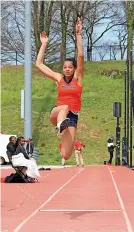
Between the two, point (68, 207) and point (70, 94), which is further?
point (68, 207)

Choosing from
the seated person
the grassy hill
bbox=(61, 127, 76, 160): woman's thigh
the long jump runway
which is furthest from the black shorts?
the grassy hill

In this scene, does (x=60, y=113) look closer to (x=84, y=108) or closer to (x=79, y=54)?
(x=79, y=54)

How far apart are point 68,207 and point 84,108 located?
94.7 feet

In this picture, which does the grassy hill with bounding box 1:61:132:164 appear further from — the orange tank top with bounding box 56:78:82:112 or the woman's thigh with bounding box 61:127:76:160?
the orange tank top with bounding box 56:78:82:112

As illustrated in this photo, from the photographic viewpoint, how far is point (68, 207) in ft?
36.1

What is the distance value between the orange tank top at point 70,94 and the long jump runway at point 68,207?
6.44 feet

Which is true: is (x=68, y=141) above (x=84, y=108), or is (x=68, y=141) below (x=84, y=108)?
above

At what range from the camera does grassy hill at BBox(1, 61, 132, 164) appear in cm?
3456

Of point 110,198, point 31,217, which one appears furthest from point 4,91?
point 31,217

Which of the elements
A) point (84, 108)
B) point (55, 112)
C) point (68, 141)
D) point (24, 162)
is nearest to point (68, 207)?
point (68, 141)

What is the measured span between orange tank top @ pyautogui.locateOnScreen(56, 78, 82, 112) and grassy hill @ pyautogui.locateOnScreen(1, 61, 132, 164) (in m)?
23.9

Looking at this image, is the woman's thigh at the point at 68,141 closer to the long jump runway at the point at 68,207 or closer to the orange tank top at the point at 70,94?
the orange tank top at the point at 70,94

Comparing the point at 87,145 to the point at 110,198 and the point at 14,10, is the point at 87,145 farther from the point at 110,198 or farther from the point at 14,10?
the point at 110,198

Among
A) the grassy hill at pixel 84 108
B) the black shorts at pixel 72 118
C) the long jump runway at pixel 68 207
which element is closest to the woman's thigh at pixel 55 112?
the black shorts at pixel 72 118
